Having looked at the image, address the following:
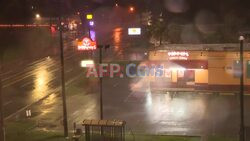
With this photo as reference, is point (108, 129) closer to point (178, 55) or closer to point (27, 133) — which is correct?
point (27, 133)

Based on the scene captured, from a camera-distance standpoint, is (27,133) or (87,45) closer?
(27,133)

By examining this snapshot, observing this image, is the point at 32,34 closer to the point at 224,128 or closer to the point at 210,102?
the point at 210,102

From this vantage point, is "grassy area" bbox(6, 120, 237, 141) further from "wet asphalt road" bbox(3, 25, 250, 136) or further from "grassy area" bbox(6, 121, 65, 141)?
"wet asphalt road" bbox(3, 25, 250, 136)

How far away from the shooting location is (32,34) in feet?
291

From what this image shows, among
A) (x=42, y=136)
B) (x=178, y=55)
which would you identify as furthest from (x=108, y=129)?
(x=178, y=55)

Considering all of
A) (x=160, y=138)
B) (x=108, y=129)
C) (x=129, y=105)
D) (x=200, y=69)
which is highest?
(x=200, y=69)

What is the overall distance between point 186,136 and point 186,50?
1517 centimetres

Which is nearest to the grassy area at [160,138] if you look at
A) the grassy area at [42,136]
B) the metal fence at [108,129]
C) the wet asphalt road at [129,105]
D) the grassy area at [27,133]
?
the grassy area at [42,136]

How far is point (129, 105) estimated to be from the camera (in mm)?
33938

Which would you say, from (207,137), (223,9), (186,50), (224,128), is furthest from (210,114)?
(223,9)

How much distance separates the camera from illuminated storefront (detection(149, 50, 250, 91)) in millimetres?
36781

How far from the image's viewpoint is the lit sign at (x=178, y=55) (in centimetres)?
3789

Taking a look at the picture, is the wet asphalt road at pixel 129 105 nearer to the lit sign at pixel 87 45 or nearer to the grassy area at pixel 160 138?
the grassy area at pixel 160 138

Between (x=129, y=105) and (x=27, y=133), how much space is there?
10.7m
